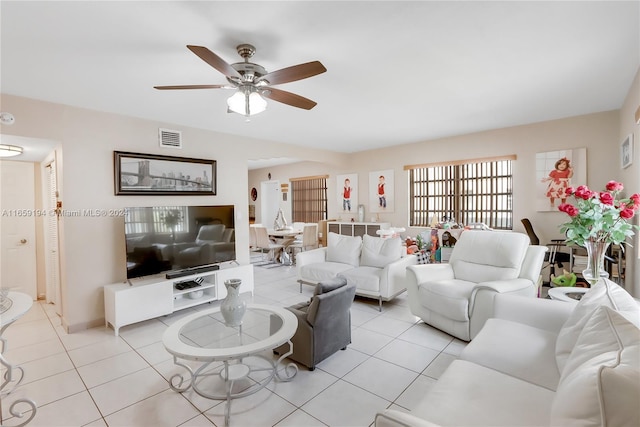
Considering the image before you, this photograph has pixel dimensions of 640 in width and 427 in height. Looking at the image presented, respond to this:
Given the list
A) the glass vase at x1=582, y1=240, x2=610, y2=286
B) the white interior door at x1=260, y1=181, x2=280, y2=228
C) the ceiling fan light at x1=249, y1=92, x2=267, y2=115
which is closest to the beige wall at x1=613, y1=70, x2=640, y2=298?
the glass vase at x1=582, y1=240, x2=610, y2=286

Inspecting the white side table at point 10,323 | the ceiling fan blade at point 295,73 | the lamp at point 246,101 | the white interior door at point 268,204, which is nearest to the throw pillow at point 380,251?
the lamp at point 246,101

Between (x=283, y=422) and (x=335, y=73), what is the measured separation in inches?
106

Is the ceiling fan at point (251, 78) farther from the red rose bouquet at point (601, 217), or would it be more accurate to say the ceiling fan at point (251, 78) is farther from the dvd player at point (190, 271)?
the dvd player at point (190, 271)

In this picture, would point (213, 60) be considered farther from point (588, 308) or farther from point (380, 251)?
point (380, 251)

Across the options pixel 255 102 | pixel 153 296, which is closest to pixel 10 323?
pixel 153 296

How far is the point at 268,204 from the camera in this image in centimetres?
998

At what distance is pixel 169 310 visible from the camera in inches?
139

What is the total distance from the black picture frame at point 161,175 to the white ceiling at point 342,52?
21.4 inches

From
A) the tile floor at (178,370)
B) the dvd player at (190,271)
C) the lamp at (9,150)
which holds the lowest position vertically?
the tile floor at (178,370)

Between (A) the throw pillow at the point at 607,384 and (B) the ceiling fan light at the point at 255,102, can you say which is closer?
(A) the throw pillow at the point at 607,384

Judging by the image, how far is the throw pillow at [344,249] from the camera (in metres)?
4.38

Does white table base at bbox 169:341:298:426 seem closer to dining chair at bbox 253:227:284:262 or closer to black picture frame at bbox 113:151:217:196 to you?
black picture frame at bbox 113:151:217:196

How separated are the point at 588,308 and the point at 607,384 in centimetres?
97

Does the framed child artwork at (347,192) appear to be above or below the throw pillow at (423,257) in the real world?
above
